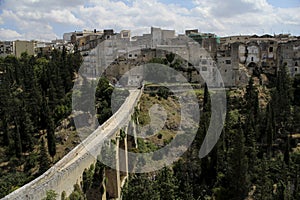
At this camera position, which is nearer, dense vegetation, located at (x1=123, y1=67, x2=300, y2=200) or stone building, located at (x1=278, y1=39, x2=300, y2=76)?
dense vegetation, located at (x1=123, y1=67, x2=300, y2=200)

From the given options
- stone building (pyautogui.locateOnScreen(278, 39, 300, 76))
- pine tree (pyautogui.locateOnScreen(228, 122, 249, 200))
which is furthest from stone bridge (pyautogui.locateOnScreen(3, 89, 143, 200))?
stone building (pyautogui.locateOnScreen(278, 39, 300, 76))

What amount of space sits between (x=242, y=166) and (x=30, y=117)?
11.5 m

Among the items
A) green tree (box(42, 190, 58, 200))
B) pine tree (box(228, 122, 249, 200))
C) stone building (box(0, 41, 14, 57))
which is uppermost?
stone building (box(0, 41, 14, 57))

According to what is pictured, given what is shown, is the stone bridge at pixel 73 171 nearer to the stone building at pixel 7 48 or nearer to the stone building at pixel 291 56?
the stone building at pixel 291 56

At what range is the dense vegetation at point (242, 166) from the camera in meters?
12.3

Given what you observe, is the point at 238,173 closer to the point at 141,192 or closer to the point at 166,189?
the point at 166,189

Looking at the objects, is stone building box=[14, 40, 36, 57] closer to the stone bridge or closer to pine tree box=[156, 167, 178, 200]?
the stone bridge

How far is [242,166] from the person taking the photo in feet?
46.9

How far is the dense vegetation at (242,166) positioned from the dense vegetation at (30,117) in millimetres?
4815

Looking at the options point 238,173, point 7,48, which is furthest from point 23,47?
point 238,173

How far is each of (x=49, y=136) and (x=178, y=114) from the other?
816 centimetres

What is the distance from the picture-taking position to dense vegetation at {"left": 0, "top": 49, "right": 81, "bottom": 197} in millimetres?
16031

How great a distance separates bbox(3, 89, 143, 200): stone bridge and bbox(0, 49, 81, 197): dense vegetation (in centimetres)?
368

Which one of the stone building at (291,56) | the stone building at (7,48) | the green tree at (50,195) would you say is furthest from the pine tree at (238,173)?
the stone building at (7,48)
